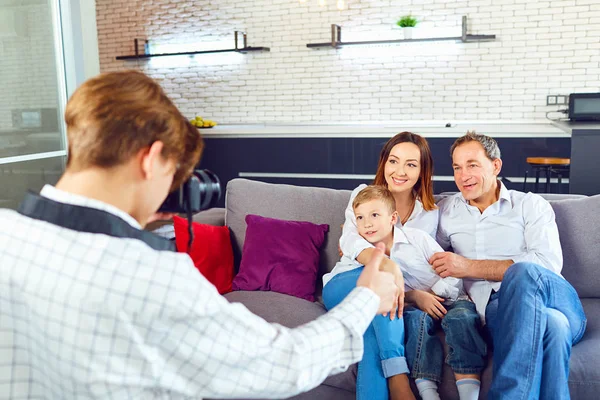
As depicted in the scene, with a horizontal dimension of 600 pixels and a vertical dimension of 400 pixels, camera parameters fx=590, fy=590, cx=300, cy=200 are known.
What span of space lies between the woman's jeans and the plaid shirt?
1.07m

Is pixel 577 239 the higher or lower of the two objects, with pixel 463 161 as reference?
lower

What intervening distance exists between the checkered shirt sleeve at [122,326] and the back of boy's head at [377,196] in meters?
1.39

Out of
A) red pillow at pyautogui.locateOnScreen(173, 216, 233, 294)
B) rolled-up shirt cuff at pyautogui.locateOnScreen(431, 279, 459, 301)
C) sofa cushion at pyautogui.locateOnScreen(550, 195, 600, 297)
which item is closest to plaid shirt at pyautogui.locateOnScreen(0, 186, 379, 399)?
rolled-up shirt cuff at pyautogui.locateOnScreen(431, 279, 459, 301)

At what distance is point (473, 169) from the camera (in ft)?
7.84

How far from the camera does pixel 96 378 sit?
0.87 metres

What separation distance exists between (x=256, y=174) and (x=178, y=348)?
5078mm

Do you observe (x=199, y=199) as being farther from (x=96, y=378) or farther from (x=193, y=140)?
(x=96, y=378)

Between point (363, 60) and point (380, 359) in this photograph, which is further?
point (363, 60)

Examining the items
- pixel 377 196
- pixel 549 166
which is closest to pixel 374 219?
pixel 377 196

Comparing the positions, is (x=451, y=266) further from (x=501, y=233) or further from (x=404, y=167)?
(x=404, y=167)

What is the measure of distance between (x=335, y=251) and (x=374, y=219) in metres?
0.43

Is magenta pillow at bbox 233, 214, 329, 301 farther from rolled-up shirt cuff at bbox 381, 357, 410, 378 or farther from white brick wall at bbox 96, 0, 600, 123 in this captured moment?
white brick wall at bbox 96, 0, 600, 123

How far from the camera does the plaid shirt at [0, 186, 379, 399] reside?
0.87 m

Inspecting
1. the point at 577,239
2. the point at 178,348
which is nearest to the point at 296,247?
the point at 577,239
